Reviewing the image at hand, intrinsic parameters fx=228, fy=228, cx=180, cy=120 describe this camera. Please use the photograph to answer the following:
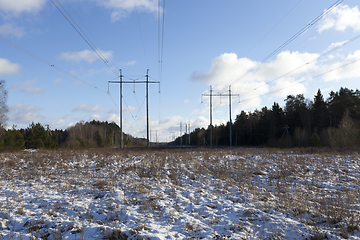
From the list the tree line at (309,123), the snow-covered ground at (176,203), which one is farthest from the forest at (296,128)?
the snow-covered ground at (176,203)

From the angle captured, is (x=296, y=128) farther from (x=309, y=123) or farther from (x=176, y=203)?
(x=176, y=203)

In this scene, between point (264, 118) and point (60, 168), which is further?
point (264, 118)

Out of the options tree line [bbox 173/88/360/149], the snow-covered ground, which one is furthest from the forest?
the snow-covered ground

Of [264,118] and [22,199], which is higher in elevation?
[264,118]

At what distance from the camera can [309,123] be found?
2467 inches

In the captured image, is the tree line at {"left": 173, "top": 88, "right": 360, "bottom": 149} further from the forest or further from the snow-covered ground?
the snow-covered ground

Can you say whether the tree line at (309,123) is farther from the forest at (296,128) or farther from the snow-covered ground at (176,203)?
the snow-covered ground at (176,203)

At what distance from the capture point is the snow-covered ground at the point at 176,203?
6.48m

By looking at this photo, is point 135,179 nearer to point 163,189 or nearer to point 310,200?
point 163,189

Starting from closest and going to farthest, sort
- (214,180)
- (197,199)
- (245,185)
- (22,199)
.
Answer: (22,199) < (197,199) < (245,185) < (214,180)

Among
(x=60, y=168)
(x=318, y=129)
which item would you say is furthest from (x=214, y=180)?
(x=318, y=129)

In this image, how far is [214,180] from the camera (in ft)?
40.6

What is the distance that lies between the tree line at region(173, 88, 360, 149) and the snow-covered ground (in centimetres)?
2605

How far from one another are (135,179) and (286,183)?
8117 millimetres
